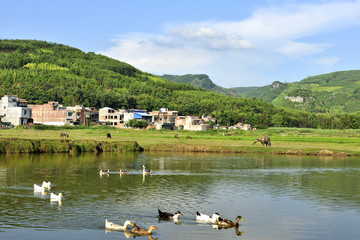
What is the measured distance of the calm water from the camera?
2434 centimetres

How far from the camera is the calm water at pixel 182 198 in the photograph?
79.9 feet

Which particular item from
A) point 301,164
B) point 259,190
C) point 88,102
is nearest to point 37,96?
point 88,102

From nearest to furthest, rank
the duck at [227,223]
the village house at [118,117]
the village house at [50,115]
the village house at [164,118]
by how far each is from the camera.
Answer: the duck at [227,223], the village house at [50,115], the village house at [118,117], the village house at [164,118]

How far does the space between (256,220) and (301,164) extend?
33862mm

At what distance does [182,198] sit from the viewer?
110 feet

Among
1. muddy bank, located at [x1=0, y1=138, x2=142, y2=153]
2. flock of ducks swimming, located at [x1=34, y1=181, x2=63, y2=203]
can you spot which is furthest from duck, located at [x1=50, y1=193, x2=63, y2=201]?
muddy bank, located at [x1=0, y1=138, x2=142, y2=153]

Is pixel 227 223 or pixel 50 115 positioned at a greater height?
pixel 50 115

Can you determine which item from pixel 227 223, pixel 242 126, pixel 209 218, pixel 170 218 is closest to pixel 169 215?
pixel 170 218

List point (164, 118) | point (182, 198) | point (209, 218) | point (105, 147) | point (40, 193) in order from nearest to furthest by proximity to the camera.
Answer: point (209, 218), point (182, 198), point (40, 193), point (105, 147), point (164, 118)

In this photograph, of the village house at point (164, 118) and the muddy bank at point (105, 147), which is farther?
the village house at point (164, 118)

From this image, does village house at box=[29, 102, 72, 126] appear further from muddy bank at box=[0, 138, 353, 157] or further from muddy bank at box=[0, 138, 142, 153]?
muddy bank at box=[0, 138, 142, 153]

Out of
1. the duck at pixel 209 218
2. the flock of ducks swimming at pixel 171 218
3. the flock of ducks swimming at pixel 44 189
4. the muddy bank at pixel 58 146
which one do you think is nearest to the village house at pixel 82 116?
the muddy bank at pixel 58 146

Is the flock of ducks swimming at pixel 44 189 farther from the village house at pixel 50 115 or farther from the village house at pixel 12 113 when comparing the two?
the village house at pixel 50 115

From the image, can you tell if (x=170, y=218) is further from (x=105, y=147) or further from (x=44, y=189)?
(x=105, y=147)
